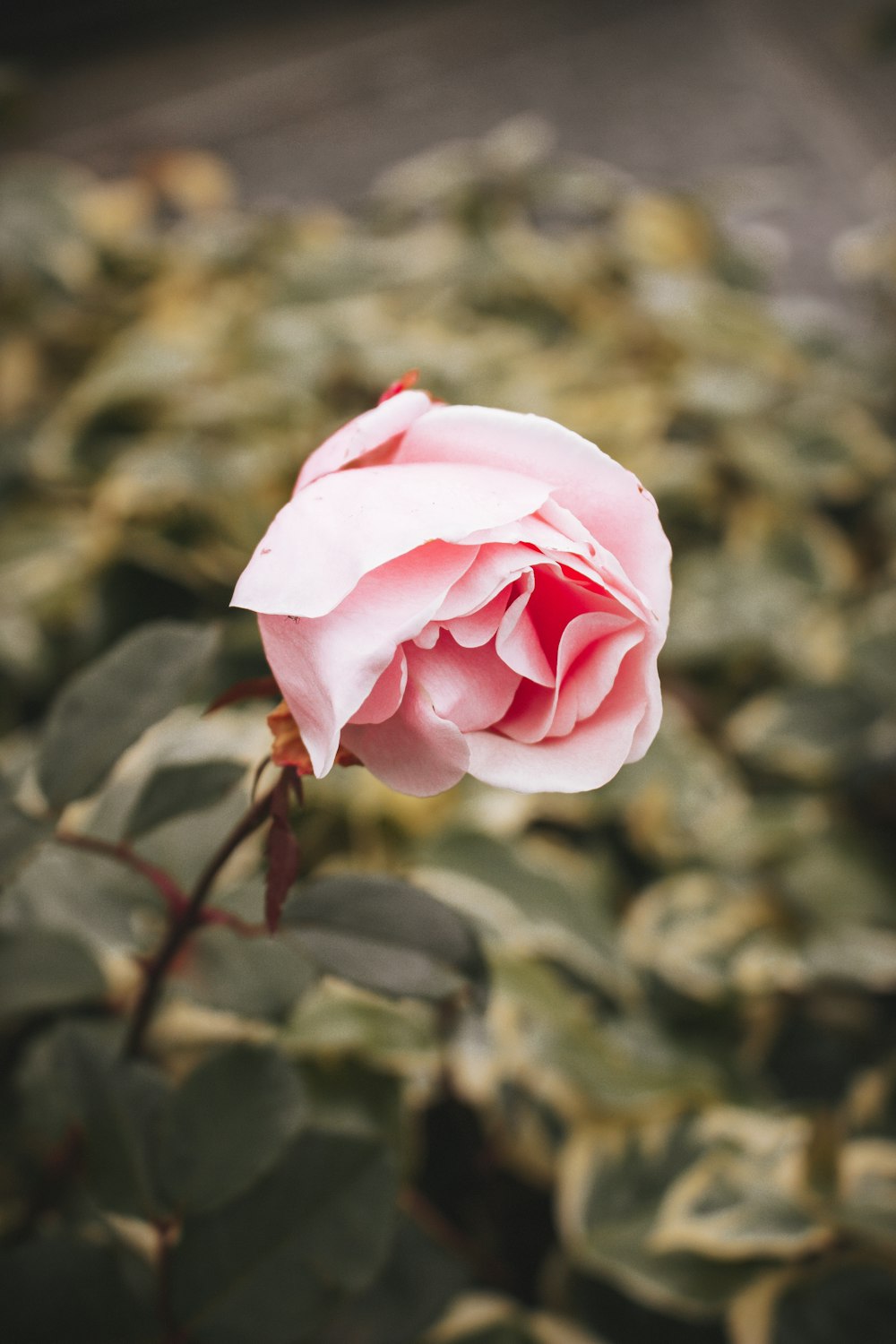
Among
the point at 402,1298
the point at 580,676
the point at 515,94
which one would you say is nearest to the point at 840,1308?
the point at 402,1298

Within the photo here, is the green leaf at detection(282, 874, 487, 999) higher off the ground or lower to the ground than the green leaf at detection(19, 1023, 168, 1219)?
higher

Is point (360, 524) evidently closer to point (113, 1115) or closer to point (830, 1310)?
point (113, 1115)

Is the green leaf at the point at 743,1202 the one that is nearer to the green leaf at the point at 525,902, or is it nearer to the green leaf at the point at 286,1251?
the green leaf at the point at 525,902

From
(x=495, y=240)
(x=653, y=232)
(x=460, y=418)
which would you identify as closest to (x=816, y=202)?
(x=653, y=232)

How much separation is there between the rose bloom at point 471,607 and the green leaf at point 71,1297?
0.96 feet

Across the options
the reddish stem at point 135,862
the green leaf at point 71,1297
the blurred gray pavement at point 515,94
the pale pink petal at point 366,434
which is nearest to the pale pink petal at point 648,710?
the pale pink petal at point 366,434

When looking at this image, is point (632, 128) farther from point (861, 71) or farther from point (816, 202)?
point (861, 71)

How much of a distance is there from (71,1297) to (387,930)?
210 millimetres

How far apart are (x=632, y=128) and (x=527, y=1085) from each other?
2246mm

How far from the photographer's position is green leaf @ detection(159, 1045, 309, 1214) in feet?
1.27

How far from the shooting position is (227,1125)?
0.40m

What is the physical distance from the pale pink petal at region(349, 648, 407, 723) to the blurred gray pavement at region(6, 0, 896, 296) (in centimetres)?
186

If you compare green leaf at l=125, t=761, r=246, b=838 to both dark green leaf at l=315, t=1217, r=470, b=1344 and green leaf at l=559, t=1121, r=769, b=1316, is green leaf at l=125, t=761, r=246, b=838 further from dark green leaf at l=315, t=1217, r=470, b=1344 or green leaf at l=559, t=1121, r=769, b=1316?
green leaf at l=559, t=1121, r=769, b=1316

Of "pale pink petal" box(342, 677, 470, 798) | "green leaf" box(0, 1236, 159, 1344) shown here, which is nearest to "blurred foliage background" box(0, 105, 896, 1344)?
"green leaf" box(0, 1236, 159, 1344)
